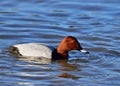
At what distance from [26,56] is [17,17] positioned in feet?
12.8

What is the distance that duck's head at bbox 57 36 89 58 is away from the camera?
12.8 meters

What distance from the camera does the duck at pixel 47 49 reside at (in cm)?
1262

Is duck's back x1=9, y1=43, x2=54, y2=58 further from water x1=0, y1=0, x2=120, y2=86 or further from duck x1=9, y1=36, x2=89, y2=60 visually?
water x1=0, y1=0, x2=120, y2=86

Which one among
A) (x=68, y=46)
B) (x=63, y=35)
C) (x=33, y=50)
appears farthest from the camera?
(x=63, y=35)

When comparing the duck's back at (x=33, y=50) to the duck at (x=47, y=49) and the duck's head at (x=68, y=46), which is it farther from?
the duck's head at (x=68, y=46)

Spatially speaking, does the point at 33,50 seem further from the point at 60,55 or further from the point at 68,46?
the point at 68,46

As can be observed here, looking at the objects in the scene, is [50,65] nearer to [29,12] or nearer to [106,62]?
[106,62]

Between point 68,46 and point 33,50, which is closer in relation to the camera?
point 33,50

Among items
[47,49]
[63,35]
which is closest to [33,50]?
[47,49]

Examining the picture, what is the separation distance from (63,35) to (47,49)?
1940 mm

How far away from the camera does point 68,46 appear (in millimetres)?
12945

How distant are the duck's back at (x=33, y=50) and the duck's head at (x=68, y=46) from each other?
311mm

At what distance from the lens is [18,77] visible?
11070 millimetres

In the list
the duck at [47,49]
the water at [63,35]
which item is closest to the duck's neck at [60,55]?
the duck at [47,49]
